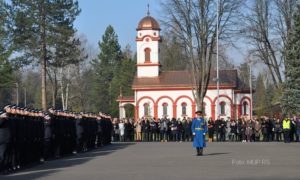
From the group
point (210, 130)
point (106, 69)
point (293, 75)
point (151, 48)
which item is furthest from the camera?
point (106, 69)

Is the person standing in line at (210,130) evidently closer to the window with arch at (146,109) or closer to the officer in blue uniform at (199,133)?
the officer in blue uniform at (199,133)

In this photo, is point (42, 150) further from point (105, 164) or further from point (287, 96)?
point (287, 96)

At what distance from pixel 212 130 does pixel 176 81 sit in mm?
38627

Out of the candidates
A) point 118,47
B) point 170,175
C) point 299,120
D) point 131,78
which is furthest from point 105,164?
point 118,47

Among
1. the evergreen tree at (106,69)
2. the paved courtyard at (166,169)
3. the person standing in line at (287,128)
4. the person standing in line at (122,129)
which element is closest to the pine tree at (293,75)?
the person standing in line at (287,128)

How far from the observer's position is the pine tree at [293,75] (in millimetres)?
53688

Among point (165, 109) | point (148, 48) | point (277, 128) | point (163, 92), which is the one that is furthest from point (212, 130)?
point (148, 48)

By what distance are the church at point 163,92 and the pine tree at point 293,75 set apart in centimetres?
2795

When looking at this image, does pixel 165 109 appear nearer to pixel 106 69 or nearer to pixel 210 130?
pixel 106 69

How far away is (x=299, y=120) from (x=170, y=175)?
26.2m

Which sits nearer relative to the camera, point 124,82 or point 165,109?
point 165,109

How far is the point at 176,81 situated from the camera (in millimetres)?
84938

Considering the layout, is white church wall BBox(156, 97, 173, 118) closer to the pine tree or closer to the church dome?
the church dome

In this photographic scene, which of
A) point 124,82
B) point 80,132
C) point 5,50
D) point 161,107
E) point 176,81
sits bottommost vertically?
point 80,132
